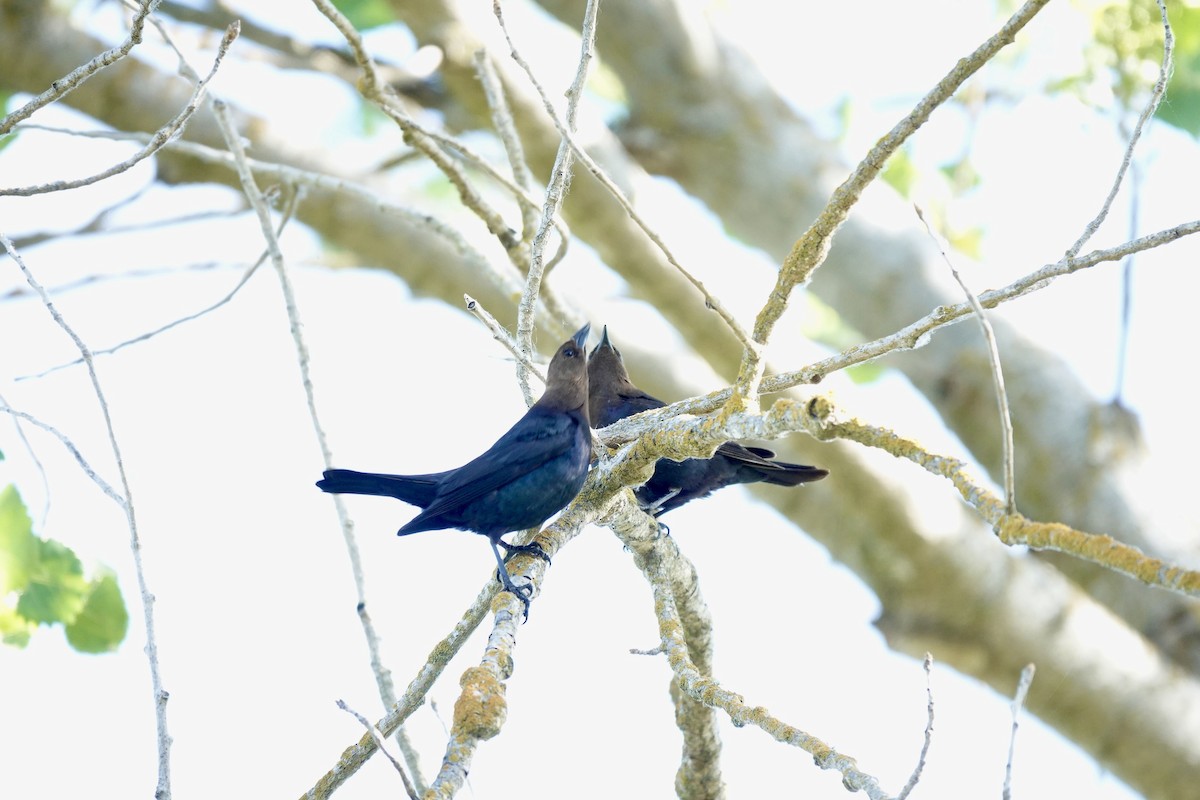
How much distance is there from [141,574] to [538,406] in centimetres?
194

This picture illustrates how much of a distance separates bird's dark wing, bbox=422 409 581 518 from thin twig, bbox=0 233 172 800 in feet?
4.89

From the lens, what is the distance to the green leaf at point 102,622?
350 centimetres

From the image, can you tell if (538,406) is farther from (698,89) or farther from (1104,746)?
(1104,746)

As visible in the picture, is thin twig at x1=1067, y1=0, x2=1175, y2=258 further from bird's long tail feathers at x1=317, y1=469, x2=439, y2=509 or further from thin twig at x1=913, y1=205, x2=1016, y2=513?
bird's long tail feathers at x1=317, y1=469, x2=439, y2=509

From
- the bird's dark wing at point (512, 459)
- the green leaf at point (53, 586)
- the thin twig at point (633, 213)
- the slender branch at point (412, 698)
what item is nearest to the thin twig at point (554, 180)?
the thin twig at point (633, 213)

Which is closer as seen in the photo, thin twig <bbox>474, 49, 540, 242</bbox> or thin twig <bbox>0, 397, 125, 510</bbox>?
thin twig <bbox>0, 397, 125, 510</bbox>

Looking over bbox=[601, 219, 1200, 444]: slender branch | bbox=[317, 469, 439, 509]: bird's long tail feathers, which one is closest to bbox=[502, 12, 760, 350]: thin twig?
bbox=[601, 219, 1200, 444]: slender branch

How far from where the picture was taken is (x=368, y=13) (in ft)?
24.8

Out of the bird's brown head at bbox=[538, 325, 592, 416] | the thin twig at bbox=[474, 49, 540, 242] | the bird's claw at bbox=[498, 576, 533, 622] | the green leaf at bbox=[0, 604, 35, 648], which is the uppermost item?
the thin twig at bbox=[474, 49, 540, 242]

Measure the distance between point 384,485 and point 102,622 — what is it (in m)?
1.01

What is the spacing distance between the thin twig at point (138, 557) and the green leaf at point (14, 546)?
85cm

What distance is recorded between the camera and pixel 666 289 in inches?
257

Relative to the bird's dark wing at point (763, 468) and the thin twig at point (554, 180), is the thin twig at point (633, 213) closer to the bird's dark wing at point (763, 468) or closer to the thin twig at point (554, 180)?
the thin twig at point (554, 180)

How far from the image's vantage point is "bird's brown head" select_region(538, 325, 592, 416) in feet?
14.0
